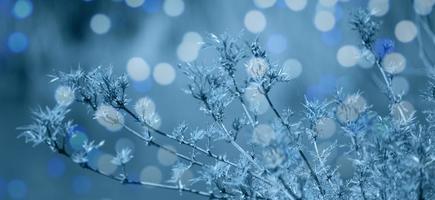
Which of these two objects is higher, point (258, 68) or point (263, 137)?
point (258, 68)

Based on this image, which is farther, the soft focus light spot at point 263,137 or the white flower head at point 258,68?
the white flower head at point 258,68

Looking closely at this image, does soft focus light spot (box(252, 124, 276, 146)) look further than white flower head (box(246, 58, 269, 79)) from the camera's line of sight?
No

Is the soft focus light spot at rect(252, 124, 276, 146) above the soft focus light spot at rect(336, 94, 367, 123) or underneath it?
underneath

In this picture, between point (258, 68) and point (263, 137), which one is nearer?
point (263, 137)

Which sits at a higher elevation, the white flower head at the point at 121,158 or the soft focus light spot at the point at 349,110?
the soft focus light spot at the point at 349,110

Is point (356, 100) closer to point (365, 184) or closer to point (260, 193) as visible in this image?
point (365, 184)

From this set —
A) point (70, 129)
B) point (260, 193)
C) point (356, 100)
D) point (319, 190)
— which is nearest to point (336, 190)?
point (319, 190)

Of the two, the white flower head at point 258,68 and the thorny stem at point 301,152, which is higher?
the white flower head at point 258,68

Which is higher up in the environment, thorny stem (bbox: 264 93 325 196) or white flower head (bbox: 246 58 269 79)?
white flower head (bbox: 246 58 269 79)
